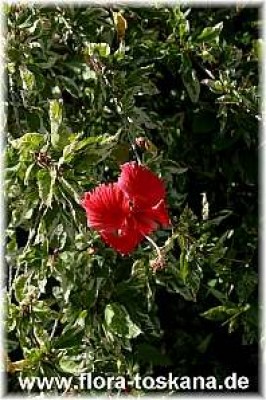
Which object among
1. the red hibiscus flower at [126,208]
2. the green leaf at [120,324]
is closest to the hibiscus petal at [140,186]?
the red hibiscus flower at [126,208]

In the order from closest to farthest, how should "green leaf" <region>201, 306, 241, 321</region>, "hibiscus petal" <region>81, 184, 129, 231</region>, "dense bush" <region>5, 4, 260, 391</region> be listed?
"hibiscus petal" <region>81, 184, 129, 231</region>, "dense bush" <region>5, 4, 260, 391</region>, "green leaf" <region>201, 306, 241, 321</region>

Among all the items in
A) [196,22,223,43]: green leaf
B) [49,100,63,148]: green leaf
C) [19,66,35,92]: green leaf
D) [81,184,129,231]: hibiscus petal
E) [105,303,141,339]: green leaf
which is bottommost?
[105,303,141,339]: green leaf

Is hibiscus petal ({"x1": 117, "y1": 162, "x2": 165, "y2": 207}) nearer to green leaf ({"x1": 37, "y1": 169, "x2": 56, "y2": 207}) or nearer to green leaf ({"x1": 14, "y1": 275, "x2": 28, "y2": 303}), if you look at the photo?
green leaf ({"x1": 37, "y1": 169, "x2": 56, "y2": 207})

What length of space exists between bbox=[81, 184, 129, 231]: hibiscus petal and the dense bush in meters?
0.04

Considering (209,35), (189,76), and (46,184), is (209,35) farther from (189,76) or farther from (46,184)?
(46,184)

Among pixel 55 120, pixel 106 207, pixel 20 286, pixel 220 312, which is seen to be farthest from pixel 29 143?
pixel 220 312

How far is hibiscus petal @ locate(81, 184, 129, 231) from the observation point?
1471 mm

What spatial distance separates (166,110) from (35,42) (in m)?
0.49

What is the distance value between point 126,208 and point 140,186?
5 centimetres

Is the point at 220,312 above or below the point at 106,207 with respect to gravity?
below

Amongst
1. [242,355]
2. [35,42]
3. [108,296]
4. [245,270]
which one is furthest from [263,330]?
[35,42]

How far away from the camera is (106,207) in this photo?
4.84 ft

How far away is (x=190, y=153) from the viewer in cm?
212

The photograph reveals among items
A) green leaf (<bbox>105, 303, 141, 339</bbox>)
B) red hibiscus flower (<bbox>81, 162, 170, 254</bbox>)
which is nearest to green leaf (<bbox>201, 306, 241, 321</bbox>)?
green leaf (<bbox>105, 303, 141, 339</bbox>)
